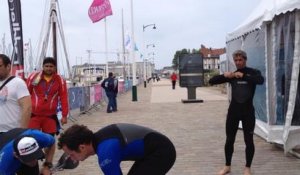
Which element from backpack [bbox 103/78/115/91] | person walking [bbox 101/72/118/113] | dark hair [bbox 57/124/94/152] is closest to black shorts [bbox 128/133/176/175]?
dark hair [bbox 57/124/94/152]

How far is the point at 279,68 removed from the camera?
9438mm

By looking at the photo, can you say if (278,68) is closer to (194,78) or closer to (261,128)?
(261,128)

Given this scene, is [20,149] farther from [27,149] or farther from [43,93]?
[43,93]

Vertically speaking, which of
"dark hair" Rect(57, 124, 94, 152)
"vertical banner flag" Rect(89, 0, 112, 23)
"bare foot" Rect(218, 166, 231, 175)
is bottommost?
"bare foot" Rect(218, 166, 231, 175)

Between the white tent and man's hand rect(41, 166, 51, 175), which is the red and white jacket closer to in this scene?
man's hand rect(41, 166, 51, 175)

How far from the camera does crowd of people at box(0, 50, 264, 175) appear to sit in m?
3.69

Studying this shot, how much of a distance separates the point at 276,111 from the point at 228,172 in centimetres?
243

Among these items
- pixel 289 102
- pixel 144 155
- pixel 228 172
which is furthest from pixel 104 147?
pixel 289 102

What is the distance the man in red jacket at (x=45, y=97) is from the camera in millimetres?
7184

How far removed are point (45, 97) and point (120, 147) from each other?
3673 mm

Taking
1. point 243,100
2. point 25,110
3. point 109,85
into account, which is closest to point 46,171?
point 25,110

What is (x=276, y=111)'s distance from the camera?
9578mm

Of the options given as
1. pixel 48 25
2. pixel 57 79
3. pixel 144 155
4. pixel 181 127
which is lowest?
→ pixel 181 127

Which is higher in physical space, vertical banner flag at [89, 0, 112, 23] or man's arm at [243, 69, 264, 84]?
vertical banner flag at [89, 0, 112, 23]
